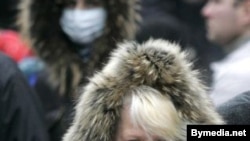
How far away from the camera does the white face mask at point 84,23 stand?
19.7 feet

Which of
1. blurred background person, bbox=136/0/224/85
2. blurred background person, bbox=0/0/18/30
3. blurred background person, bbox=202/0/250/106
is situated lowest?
blurred background person, bbox=202/0/250/106

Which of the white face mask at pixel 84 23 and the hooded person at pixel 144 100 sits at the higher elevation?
the white face mask at pixel 84 23

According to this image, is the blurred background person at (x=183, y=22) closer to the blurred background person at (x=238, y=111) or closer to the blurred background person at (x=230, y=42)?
the blurred background person at (x=230, y=42)

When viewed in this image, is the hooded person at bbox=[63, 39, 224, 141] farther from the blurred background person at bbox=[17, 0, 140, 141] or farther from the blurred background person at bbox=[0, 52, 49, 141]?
the blurred background person at bbox=[17, 0, 140, 141]

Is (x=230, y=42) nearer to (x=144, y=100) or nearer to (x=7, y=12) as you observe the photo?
(x=144, y=100)

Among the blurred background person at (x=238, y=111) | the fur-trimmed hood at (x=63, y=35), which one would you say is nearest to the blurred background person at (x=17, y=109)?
the fur-trimmed hood at (x=63, y=35)

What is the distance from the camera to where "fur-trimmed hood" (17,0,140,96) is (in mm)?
5812

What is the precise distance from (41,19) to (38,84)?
0.49 meters

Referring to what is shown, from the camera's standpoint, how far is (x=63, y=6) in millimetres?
6156

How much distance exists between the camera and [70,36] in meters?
6.11

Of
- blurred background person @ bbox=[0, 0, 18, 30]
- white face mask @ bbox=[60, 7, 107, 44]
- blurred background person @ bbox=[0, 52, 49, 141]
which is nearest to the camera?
blurred background person @ bbox=[0, 52, 49, 141]

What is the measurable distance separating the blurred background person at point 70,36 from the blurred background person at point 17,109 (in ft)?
2.50

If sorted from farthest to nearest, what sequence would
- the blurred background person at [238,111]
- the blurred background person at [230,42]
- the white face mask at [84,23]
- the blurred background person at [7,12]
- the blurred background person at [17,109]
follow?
the blurred background person at [7,12] → the white face mask at [84,23] → the blurred background person at [230,42] → the blurred background person at [17,109] → the blurred background person at [238,111]

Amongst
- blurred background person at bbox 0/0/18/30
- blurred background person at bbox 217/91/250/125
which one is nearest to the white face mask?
blurred background person at bbox 217/91/250/125
